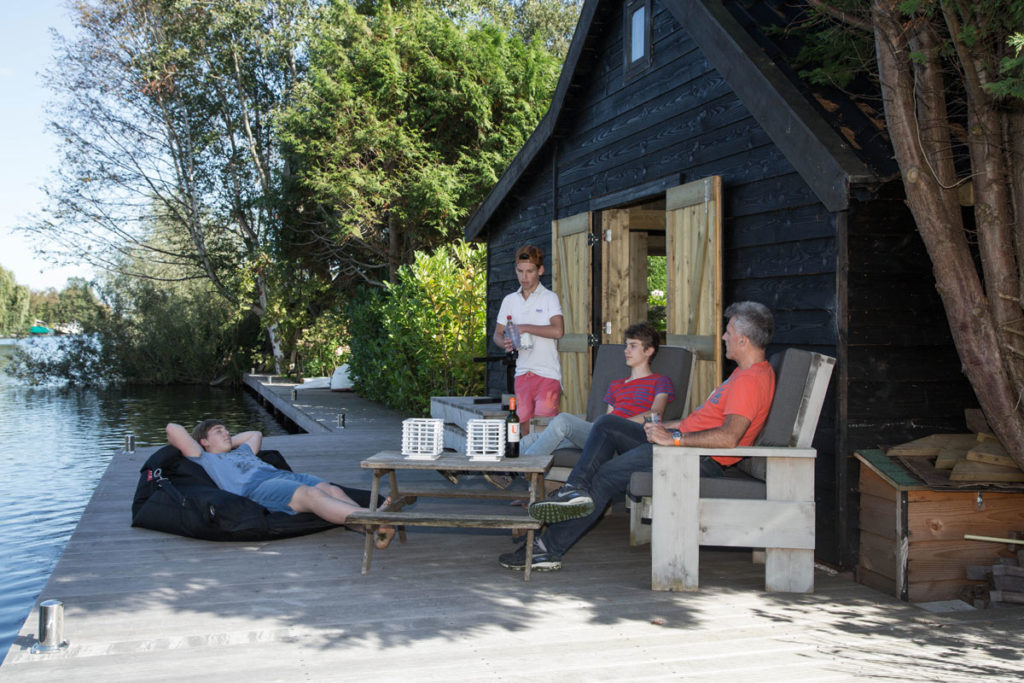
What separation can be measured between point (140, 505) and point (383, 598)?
6.89 ft

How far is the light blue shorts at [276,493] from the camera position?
511 cm

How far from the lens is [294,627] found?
3574mm

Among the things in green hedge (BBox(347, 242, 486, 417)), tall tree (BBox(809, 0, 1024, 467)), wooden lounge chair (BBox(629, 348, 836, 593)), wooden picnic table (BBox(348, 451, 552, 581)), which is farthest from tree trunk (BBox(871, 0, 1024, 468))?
green hedge (BBox(347, 242, 486, 417))

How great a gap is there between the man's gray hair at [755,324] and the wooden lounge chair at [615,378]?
1070mm

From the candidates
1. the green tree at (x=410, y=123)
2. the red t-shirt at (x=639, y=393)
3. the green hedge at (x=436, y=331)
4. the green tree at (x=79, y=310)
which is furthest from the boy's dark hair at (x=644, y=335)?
the green tree at (x=79, y=310)

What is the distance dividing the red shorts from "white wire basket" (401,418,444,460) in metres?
1.40

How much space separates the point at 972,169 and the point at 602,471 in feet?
7.13

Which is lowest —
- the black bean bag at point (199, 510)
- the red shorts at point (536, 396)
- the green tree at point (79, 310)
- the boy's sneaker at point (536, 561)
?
the boy's sneaker at point (536, 561)

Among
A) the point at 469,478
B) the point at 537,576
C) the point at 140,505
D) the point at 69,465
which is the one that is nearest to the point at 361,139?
the point at 69,465

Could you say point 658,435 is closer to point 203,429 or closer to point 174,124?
point 203,429

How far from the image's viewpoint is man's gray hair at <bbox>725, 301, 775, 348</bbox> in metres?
4.35

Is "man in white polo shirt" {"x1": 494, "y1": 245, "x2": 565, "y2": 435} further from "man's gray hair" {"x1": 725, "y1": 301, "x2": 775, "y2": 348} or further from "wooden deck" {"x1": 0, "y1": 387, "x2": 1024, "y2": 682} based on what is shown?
"man's gray hair" {"x1": 725, "y1": 301, "x2": 775, "y2": 348}

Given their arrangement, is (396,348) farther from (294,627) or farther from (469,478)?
(294,627)

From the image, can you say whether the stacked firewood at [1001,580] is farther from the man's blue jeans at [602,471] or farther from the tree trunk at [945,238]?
the man's blue jeans at [602,471]
